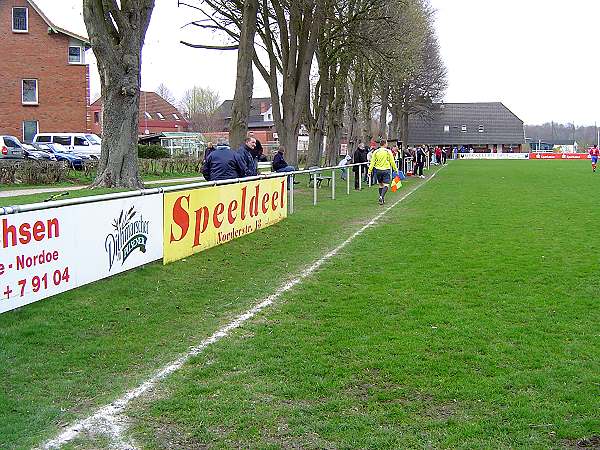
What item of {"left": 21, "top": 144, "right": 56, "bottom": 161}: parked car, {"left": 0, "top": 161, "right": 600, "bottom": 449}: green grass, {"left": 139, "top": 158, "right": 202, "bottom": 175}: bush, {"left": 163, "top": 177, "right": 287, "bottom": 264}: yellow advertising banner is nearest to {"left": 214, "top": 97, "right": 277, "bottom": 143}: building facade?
{"left": 21, "top": 144, "right": 56, "bottom": 161}: parked car

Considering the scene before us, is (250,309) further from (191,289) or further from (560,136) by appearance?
(560,136)

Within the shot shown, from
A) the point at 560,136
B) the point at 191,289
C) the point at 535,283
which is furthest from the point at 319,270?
the point at 560,136

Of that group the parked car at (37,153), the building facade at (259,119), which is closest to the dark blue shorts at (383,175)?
the parked car at (37,153)

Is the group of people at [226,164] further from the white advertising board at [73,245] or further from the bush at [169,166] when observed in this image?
the bush at [169,166]

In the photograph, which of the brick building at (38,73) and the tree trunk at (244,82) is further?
the brick building at (38,73)

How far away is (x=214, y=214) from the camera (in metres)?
12.9

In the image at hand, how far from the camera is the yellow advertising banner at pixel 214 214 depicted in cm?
1125

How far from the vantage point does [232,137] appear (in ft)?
A: 72.0

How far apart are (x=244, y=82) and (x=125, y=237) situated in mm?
12979

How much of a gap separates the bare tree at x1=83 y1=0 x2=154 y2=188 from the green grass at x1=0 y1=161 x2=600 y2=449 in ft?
25.5

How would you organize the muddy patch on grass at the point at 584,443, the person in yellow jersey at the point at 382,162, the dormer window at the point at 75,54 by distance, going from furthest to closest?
the dormer window at the point at 75,54 < the person in yellow jersey at the point at 382,162 < the muddy patch on grass at the point at 584,443

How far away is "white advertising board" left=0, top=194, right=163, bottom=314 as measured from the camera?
7410mm

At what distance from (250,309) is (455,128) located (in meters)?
114

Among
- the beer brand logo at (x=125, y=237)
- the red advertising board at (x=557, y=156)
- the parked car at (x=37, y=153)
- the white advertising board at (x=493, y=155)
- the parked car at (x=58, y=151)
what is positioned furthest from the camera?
the white advertising board at (x=493, y=155)
